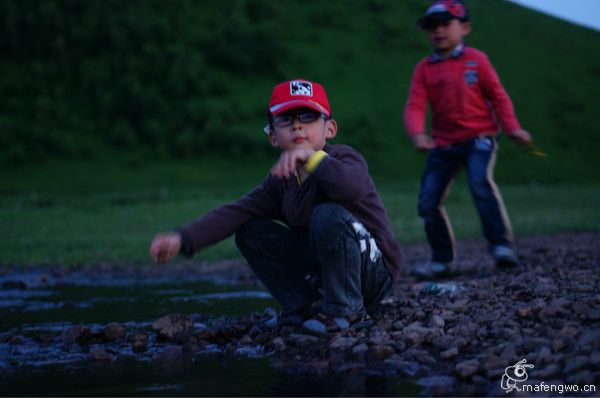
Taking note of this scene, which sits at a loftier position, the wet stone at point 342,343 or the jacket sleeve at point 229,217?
the jacket sleeve at point 229,217

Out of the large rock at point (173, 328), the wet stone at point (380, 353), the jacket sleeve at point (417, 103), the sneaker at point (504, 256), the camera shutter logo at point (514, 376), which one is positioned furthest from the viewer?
the jacket sleeve at point (417, 103)

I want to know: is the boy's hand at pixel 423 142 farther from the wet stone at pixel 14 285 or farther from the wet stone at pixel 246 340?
the wet stone at pixel 14 285

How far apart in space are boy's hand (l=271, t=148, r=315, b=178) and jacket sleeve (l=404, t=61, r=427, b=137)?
146 inches

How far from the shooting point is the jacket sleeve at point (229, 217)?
16.3ft

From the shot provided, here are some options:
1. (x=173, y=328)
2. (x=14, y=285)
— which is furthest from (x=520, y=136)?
(x=14, y=285)

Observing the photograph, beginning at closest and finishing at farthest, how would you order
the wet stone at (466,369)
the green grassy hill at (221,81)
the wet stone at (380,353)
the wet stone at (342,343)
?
1. the wet stone at (466,369)
2. the wet stone at (380,353)
3. the wet stone at (342,343)
4. the green grassy hill at (221,81)

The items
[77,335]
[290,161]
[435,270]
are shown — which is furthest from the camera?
[435,270]

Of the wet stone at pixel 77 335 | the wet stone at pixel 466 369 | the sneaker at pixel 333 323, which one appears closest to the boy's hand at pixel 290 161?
the sneaker at pixel 333 323

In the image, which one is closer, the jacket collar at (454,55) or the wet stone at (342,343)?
the wet stone at (342,343)

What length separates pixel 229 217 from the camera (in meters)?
5.05

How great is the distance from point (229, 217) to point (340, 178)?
774 mm

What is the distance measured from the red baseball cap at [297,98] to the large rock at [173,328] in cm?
141

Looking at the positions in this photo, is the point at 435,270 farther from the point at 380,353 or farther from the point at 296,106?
the point at 380,353

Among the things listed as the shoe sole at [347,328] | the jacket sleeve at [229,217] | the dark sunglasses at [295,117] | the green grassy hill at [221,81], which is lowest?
the shoe sole at [347,328]
